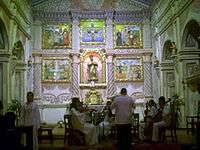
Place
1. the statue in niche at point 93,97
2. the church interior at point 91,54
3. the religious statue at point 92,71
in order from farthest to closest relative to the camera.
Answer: the religious statue at point 92,71 < the statue in niche at point 93,97 < the church interior at point 91,54

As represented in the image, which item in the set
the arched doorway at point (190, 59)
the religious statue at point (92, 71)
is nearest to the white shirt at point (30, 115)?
the arched doorway at point (190, 59)

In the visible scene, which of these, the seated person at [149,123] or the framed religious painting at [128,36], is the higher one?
the framed religious painting at [128,36]

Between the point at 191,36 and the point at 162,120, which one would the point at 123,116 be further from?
the point at 191,36

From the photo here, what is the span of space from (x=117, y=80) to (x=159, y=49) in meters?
3.63

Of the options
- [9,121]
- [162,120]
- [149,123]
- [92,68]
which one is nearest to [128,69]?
[92,68]

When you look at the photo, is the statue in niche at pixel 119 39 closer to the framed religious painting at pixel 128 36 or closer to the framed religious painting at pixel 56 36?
the framed religious painting at pixel 128 36

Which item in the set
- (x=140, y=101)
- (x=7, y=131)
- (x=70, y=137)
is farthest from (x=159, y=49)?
(x=7, y=131)

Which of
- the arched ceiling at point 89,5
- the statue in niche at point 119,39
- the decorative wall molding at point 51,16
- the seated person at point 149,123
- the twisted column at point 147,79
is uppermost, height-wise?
the arched ceiling at point 89,5

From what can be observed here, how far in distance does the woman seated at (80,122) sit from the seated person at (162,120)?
6.77 ft

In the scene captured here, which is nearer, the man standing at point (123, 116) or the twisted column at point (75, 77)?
the man standing at point (123, 116)

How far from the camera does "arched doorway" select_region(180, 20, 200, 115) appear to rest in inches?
742

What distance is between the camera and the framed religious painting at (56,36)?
26.2m

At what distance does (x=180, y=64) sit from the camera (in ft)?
64.2

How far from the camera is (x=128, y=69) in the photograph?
2606 cm
